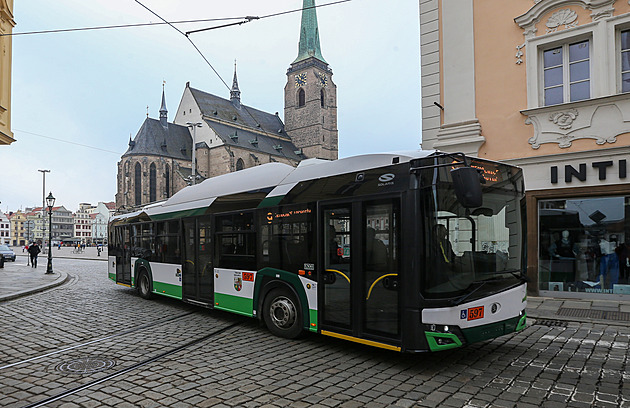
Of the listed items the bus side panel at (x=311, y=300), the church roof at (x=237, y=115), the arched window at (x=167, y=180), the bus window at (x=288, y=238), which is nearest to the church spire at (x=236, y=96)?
the church roof at (x=237, y=115)

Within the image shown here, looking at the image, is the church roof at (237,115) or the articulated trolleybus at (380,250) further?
the church roof at (237,115)

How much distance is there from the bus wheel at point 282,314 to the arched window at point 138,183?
64547 millimetres

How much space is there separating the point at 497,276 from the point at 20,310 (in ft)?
34.9

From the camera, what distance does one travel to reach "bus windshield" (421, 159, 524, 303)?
540cm

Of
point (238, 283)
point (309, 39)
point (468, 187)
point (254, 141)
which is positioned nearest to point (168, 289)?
point (238, 283)

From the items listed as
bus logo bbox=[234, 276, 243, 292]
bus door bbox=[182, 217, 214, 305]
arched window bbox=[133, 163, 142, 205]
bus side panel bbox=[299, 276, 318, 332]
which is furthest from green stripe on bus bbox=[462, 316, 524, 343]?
arched window bbox=[133, 163, 142, 205]

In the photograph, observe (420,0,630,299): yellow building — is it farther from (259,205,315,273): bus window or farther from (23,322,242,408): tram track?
(23,322,242,408): tram track

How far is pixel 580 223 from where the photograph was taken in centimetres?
1149

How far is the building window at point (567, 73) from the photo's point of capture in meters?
11.4

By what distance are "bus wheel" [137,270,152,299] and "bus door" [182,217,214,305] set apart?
230 centimetres

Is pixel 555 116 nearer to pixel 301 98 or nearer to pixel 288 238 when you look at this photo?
pixel 288 238

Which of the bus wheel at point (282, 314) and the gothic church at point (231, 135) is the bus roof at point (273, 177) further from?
the gothic church at point (231, 135)

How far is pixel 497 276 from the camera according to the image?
591cm

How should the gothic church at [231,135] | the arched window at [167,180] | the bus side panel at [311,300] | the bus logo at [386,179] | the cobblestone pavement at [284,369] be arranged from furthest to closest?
the arched window at [167,180], the gothic church at [231,135], the bus side panel at [311,300], the bus logo at [386,179], the cobblestone pavement at [284,369]
